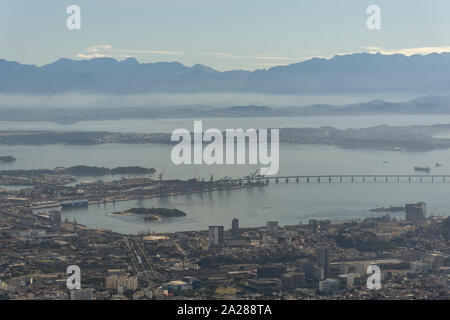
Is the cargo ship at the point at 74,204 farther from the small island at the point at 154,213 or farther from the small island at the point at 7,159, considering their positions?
the small island at the point at 7,159

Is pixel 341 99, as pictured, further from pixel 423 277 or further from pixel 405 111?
pixel 423 277

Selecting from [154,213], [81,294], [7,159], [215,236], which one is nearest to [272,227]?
[215,236]

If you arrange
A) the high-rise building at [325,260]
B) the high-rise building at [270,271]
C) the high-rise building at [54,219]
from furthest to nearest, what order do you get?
the high-rise building at [54,219]
the high-rise building at [325,260]
the high-rise building at [270,271]

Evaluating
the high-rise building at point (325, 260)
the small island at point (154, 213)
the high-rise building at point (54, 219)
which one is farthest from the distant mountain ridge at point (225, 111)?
the high-rise building at point (325, 260)

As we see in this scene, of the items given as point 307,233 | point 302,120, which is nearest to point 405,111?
point 302,120

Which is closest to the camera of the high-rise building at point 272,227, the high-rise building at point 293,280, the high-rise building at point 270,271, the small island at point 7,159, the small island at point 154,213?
the high-rise building at point 293,280

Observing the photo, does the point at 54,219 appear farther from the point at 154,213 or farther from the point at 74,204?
the point at 74,204
